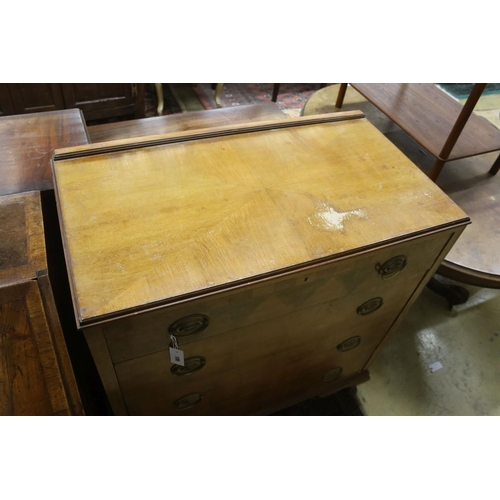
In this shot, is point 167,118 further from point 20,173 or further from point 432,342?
point 432,342

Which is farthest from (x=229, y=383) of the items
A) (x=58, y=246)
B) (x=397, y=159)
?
(x=397, y=159)

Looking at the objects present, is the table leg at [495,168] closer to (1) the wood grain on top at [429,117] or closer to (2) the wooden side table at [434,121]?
(2) the wooden side table at [434,121]

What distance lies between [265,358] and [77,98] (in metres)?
1.94

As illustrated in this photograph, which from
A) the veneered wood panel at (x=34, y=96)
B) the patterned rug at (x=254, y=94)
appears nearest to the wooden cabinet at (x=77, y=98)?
the veneered wood panel at (x=34, y=96)

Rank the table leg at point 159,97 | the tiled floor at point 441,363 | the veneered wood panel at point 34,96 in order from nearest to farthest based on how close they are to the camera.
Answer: the tiled floor at point 441,363, the veneered wood panel at point 34,96, the table leg at point 159,97

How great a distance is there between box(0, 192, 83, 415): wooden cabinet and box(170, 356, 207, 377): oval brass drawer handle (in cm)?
21

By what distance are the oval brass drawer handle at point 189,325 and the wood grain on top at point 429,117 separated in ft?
3.53

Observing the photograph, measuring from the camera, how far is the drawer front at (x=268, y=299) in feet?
2.39

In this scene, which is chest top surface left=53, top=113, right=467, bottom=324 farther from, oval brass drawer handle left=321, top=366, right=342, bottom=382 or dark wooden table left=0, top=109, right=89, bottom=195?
oval brass drawer handle left=321, top=366, right=342, bottom=382

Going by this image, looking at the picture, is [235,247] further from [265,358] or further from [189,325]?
→ [265,358]

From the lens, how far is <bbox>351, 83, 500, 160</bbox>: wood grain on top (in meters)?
1.47

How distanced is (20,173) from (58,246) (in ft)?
0.68

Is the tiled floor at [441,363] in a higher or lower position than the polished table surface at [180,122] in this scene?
lower

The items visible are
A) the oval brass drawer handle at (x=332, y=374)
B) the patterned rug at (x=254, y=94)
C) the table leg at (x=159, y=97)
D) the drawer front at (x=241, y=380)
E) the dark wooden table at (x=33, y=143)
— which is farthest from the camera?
the patterned rug at (x=254, y=94)
